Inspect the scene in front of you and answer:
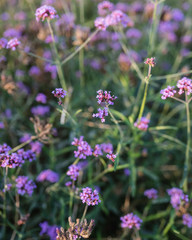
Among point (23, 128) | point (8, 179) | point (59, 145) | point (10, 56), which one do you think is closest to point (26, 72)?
point (10, 56)

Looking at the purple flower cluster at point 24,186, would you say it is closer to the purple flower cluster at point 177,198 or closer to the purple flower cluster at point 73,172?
the purple flower cluster at point 73,172

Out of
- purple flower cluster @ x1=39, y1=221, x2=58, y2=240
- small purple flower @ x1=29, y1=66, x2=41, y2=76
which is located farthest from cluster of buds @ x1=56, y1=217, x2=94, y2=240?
small purple flower @ x1=29, y1=66, x2=41, y2=76

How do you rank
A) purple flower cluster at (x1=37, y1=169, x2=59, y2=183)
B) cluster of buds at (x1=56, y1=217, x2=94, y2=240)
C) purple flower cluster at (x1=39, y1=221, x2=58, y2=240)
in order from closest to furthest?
cluster of buds at (x1=56, y1=217, x2=94, y2=240)
purple flower cluster at (x1=39, y1=221, x2=58, y2=240)
purple flower cluster at (x1=37, y1=169, x2=59, y2=183)

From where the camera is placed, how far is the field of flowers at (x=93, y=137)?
1.54 m

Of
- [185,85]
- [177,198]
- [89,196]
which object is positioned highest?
[185,85]

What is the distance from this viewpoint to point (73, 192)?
1562mm

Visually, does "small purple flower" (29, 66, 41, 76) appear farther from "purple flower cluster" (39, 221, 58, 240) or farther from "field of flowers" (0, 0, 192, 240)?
"purple flower cluster" (39, 221, 58, 240)

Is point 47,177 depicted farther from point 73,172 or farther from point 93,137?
point 93,137

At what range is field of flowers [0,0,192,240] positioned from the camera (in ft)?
5.04

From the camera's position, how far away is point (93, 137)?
2.22m

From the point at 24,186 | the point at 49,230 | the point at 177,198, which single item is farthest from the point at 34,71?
the point at 177,198

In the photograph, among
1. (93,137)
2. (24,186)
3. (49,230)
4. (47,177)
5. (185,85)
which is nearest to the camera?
(185,85)

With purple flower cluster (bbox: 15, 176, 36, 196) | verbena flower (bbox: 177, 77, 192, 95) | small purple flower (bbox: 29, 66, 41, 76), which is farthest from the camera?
small purple flower (bbox: 29, 66, 41, 76)

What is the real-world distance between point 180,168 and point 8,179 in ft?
4.94
